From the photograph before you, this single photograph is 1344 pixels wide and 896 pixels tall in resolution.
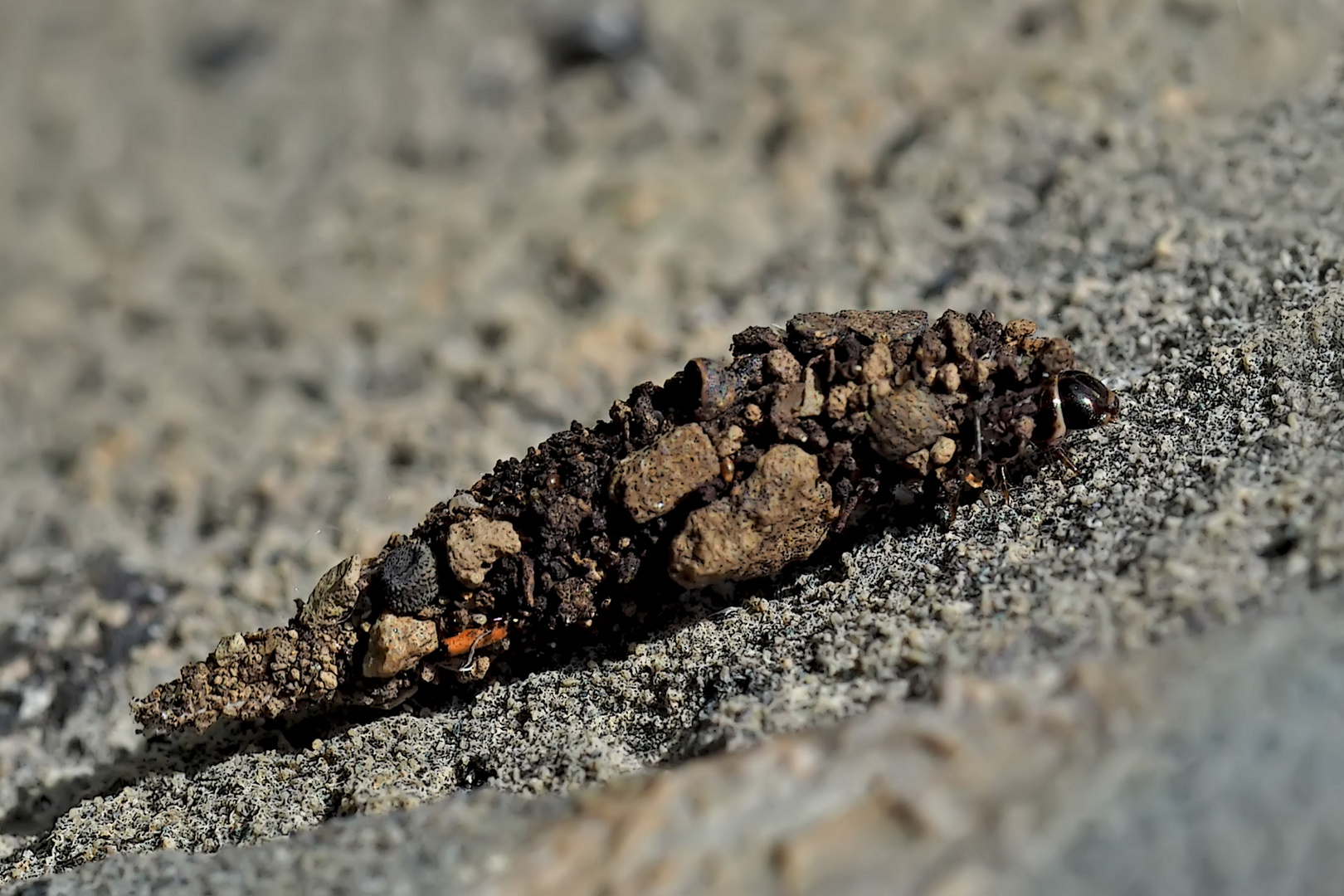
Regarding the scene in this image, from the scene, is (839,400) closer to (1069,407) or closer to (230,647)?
(1069,407)

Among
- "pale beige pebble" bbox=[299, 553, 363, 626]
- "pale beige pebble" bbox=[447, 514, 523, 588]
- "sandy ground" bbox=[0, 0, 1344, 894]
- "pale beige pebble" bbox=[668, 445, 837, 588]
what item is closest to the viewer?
"sandy ground" bbox=[0, 0, 1344, 894]

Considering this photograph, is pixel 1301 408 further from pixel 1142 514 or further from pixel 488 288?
pixel 488 288

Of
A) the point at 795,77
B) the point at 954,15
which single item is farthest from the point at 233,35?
the point at 954,15

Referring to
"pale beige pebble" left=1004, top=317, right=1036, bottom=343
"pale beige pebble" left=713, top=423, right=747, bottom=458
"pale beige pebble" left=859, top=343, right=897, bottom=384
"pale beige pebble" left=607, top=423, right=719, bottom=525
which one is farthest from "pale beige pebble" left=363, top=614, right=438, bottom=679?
"pale beige pebble" left=1004, top=317, right=1036, bottom=343

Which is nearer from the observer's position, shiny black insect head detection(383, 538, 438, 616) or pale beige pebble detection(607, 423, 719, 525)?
pale beige pebble detection(607, 423, 719, 525)

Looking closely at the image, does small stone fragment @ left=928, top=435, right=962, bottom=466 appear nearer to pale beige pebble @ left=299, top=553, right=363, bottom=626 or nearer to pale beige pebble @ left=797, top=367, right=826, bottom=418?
pale beige pebble @ left=797, top=367, right=826, bottom=418

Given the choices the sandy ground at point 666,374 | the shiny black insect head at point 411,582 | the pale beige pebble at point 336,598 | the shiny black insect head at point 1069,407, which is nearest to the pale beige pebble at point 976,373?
the shiny black insect head at point 1069,407
